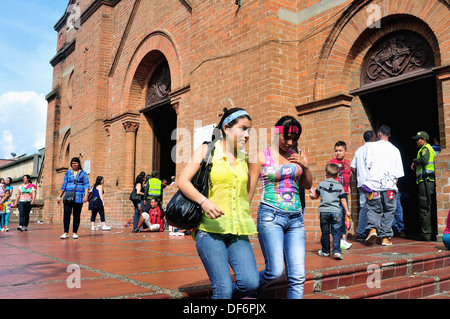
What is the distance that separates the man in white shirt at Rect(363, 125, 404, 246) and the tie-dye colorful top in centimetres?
347

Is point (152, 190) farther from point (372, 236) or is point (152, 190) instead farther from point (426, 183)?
point (426, 183)

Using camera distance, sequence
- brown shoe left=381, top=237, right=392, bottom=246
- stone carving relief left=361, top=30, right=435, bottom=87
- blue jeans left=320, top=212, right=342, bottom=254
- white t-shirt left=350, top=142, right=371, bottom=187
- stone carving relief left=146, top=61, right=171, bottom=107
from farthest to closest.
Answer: stone carving relief left=146, top=61, right=171, bottom=107
stone carving relief left=361, top=30, right=435, bottom=87
white t-shirt left=350, top=142, right=371, bottom=187
brown shoe left=381, top=237, right=392, bottom=246
blue jeans left=320, top=212, right=342, bottom=254

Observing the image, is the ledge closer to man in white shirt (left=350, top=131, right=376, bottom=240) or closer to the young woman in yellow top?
man in white shirt (left=350, top=131, right=376, bottom=240)

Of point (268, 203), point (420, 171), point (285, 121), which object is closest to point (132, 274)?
point (268, 203)

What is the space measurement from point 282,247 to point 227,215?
0.62m

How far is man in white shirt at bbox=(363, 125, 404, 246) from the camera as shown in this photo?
6.36 m

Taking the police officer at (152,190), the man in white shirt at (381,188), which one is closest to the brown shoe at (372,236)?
the man in white shirt at (381,188)

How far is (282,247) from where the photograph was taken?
3156 mm

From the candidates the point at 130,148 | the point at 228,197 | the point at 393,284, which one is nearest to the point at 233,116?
the point at 228,197

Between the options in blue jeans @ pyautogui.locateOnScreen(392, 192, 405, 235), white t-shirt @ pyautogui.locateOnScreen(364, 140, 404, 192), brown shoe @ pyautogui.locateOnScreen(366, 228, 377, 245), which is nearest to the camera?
brown shoe @ pyautogui.locateOnScreen(366, 228, 377, 245)

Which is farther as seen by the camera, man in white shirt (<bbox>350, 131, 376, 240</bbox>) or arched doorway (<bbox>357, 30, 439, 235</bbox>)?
arched doorway (<bbox>357, 30, 439, 235</bbox>)

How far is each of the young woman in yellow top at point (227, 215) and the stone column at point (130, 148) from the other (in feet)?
40.8

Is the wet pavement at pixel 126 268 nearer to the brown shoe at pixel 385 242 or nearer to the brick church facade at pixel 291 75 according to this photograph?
the brown shoe at pixel 385 242

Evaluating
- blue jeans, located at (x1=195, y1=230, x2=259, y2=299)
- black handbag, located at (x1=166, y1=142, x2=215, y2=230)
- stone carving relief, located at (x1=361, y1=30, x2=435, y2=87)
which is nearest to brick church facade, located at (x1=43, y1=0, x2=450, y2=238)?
stone carving relief, located at (x1=361, y1=30, x2=435, y2=87)
